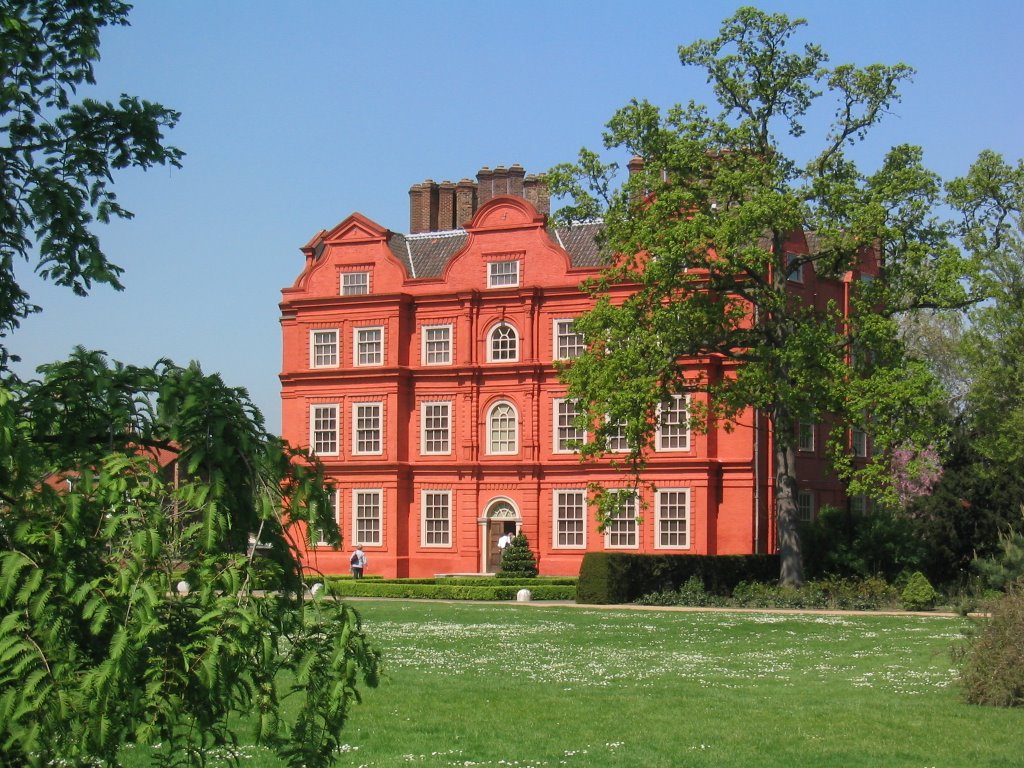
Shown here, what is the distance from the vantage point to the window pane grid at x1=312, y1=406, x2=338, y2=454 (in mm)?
50812

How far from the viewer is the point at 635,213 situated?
124ft

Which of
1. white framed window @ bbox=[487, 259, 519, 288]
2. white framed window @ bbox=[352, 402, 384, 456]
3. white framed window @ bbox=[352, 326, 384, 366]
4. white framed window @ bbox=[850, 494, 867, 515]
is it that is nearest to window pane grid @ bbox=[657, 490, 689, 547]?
white framed window @ bbox=[850, 494, 867, 515]

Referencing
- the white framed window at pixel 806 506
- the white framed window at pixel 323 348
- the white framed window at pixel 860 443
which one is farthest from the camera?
the white framed window at pixel 323 348

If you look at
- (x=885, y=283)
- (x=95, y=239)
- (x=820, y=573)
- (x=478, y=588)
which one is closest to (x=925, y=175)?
(x=885, y=283)

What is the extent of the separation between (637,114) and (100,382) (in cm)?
3302

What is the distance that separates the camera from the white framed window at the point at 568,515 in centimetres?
4725

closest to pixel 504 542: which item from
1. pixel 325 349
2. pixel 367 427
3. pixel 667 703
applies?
pixel 367 427

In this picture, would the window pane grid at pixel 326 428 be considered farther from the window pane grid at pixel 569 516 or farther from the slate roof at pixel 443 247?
the window pane grid at pixel 569 516

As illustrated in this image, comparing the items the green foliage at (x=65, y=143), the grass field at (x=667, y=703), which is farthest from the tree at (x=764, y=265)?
the green foliage at (x=65, y=143)

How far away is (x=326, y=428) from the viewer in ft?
167

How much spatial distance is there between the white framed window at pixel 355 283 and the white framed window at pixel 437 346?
280 cm

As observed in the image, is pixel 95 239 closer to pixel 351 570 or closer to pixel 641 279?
pixel 641 279

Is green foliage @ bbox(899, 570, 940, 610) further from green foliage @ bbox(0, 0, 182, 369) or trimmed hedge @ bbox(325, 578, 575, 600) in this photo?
green foliage @ bbox(0, 0, 182, 369)

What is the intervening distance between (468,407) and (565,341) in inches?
172
